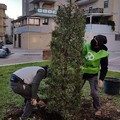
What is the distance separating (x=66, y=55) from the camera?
4734 mm

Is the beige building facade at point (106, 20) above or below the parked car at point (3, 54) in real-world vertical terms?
above

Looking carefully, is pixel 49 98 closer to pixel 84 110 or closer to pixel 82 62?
pixel 82 62

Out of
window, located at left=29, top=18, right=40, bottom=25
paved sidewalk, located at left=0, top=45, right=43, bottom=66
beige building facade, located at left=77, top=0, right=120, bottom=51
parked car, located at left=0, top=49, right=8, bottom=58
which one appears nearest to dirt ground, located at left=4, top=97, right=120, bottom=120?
paved sidewalk, located at left=0, top=45, right=43, bottom=66

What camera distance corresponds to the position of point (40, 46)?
46.1 meters

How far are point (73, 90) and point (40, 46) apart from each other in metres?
41.4

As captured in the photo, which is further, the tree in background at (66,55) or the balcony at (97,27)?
the balcony at (97,27)

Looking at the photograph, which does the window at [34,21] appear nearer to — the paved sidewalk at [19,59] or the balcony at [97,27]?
the balcony at [97,27]

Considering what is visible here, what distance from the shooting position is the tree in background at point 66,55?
4.71m

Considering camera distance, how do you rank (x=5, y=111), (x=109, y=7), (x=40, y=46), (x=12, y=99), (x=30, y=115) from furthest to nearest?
(x=40, y=46), (x=109, y=7), (x=12, y=99), (x=5, y=111), (x=30, y=115)

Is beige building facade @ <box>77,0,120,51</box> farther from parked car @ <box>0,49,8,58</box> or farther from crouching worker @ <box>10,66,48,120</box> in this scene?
crouching worker @ <box>10,66,48,120</box>

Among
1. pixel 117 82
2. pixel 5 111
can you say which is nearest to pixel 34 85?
pixel 5 111

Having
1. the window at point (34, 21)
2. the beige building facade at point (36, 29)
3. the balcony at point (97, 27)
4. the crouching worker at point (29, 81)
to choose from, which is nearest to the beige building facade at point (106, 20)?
the balcony at point (97, 27)

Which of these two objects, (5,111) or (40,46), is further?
(40,46)

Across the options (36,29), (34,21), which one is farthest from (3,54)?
(34,21)
